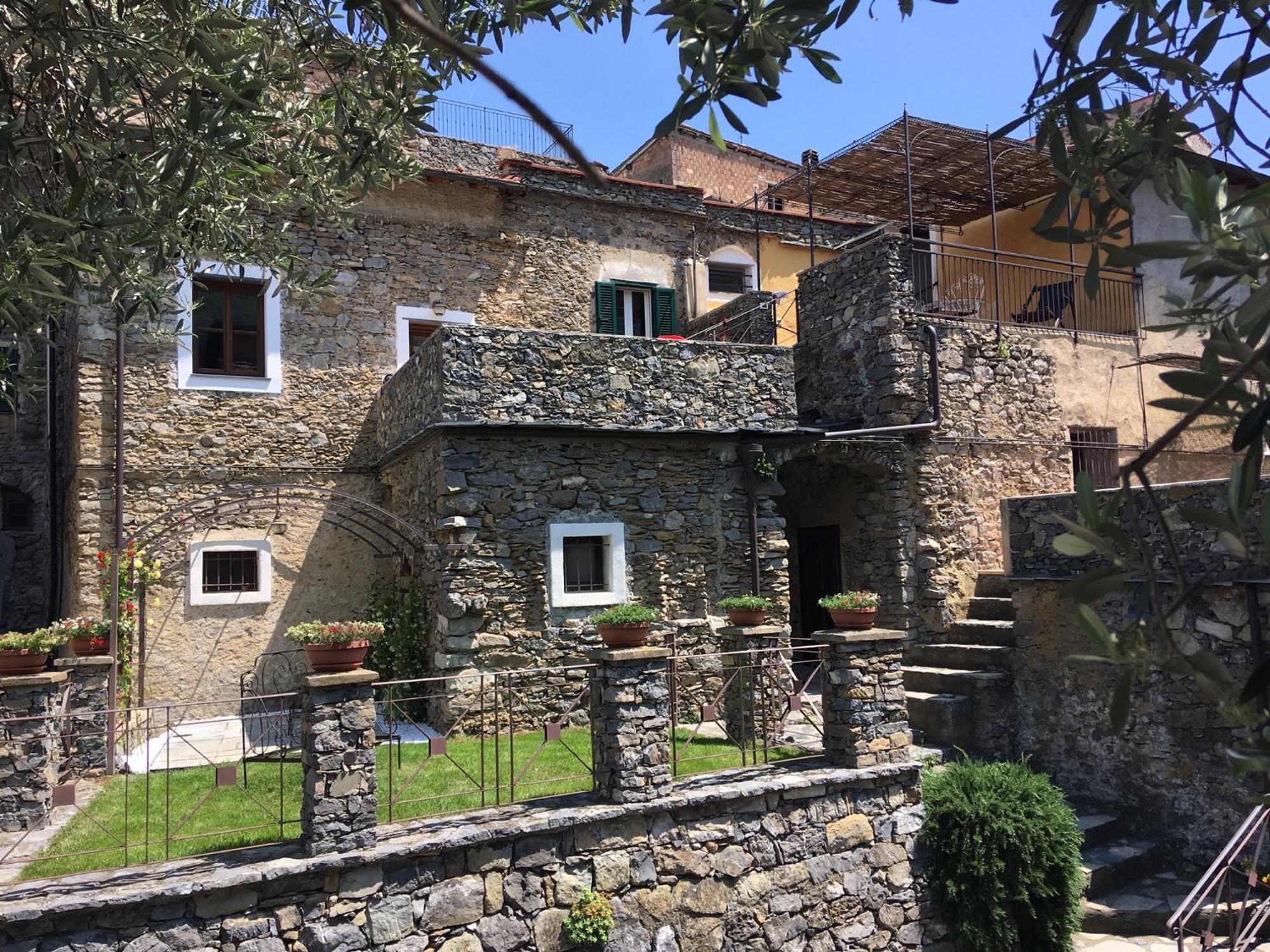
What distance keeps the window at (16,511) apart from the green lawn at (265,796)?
26.2 feet

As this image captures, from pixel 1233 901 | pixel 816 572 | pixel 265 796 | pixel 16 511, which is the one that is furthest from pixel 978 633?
pixel 16 511

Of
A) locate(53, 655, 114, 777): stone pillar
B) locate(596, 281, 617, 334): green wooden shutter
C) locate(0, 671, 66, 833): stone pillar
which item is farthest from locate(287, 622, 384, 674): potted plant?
locate(596, 281, 617, 334): green wooden shutter

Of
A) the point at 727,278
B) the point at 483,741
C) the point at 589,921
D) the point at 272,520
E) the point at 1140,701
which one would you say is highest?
the point at 727,278

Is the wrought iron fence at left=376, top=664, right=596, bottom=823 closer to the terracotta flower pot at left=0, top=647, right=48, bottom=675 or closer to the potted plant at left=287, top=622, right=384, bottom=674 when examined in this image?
the potted plant at left=287, top=622, right=384, bottom=674

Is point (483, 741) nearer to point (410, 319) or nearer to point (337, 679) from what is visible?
point (337, 679)

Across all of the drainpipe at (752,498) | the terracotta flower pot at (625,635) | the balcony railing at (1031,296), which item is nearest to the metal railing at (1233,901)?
the terracotta flower pot at (625,635)

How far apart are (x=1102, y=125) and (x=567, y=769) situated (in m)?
6.50

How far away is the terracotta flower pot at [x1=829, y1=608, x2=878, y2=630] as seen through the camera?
786cm

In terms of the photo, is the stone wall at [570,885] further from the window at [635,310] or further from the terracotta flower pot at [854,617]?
the window at [635,310]

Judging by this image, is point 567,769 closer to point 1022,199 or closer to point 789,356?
point 789,356

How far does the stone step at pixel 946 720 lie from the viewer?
32.0ft

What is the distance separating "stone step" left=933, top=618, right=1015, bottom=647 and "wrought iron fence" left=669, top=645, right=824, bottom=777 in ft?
6.44

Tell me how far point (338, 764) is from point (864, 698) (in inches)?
167

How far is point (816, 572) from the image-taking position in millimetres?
13445
